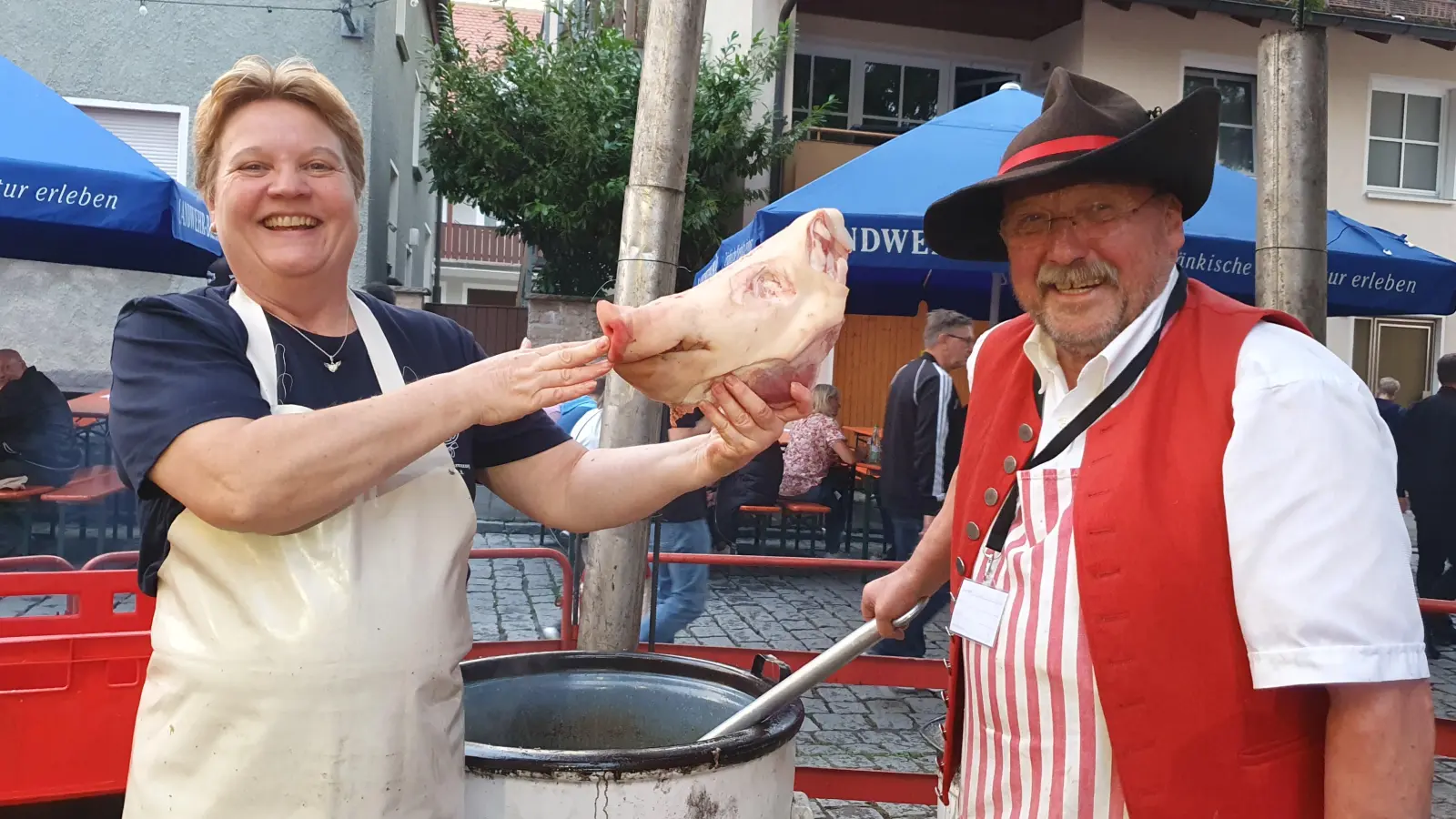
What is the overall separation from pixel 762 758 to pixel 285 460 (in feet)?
3.55

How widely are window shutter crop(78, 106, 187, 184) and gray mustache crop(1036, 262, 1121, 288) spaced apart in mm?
11607

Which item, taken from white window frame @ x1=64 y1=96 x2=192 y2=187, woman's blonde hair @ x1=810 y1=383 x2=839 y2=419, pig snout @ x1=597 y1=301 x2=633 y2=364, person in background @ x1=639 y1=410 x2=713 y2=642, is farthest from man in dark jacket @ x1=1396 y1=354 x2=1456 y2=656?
white window frame @ x1=64 y1=96 x2=192 y2=187

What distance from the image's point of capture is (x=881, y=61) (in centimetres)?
1336

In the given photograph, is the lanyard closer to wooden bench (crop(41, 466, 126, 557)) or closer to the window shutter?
wooden bench (crop(41, 466, 126, 557))

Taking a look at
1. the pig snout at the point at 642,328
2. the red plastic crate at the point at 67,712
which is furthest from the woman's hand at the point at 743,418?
the red plastic crate at the point at 67,712

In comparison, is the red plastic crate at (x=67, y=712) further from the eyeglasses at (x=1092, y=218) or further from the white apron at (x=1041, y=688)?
the eyeglasses at (x=1092, y=218)

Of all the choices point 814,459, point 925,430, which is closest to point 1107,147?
point 925,430

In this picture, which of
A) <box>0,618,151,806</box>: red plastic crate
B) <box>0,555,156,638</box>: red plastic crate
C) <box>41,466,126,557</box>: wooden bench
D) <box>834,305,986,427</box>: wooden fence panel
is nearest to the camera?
<box>0,618,151,806</box>: red plastic crate

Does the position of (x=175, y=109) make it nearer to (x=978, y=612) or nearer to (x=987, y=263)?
(x=987, y=263)

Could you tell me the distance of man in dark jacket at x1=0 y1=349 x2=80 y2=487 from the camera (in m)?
6.98

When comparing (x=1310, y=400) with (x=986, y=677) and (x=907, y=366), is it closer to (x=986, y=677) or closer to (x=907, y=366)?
(x=986, y=677)

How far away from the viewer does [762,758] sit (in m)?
1.95

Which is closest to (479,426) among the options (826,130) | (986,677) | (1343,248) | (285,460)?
(285,460)

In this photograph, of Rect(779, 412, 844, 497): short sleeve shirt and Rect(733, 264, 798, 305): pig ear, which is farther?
Rect(779, 412, 844, 497): short sleeve shirt
